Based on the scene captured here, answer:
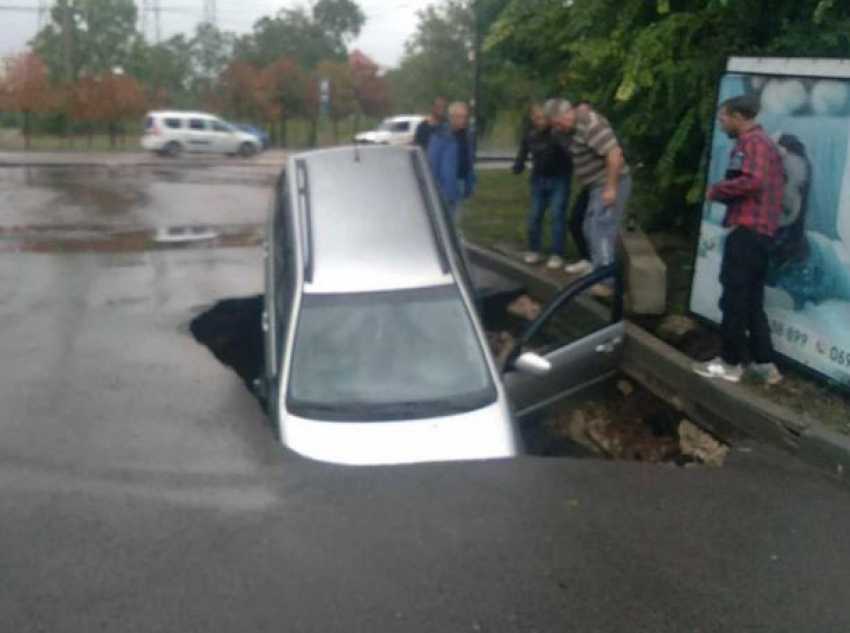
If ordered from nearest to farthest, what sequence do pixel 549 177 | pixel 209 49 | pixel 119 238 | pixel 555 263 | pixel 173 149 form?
pixel 549 177
pixel 555 263
pixel 119 238
pixel 173 149
pixel 209 49

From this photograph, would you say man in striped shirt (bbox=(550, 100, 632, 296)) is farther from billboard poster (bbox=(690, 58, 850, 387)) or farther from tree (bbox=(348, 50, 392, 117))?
tree (bbox=(348, 50, 392, 117))

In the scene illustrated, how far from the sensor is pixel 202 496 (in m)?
5.97

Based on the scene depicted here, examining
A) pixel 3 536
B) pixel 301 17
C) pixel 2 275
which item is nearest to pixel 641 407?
pixel 3 536

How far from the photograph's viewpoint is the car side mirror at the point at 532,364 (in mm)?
7031

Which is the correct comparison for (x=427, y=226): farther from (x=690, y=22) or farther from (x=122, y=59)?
(x=122, y=59)

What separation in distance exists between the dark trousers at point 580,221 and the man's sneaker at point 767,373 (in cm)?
344

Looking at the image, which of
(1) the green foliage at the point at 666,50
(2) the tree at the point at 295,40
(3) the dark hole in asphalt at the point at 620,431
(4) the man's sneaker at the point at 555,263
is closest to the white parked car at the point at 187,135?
(2) the tree at the point at 295,40

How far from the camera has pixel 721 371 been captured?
7859mm

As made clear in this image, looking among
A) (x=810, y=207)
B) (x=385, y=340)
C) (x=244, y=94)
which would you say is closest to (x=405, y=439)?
(x=385, y=340)

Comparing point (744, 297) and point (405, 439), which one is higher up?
point (744, 297)

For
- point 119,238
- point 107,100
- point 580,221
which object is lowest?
point 107,100

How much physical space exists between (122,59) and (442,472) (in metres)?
76.6

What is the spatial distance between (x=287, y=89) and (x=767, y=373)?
51.6 metres

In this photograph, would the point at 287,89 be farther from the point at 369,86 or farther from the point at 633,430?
the point at 633,430
